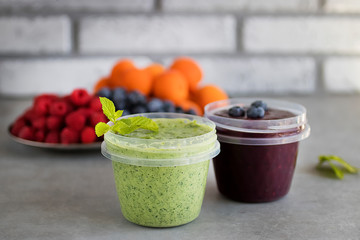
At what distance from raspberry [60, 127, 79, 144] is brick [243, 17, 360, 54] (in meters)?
1.03

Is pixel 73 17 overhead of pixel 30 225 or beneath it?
overhead

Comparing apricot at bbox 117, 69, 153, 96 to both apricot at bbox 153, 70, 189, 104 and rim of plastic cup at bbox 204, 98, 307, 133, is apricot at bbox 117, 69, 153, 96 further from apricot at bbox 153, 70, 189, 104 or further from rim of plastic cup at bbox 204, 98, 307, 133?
rim of plastic cup at bbox 204, 98, 307, 133

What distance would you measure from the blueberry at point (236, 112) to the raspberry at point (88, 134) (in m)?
0.40

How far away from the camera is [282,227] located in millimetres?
880

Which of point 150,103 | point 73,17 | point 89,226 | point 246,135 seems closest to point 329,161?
point 246,135

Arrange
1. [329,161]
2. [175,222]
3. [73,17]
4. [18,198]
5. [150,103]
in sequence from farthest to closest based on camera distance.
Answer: [73,17]
[150,103]
[329,161]
[18,198]
[175,222]

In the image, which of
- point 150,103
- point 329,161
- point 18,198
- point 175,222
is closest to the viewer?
point 175,222

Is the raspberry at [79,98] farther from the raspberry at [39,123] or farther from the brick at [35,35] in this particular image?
the brick at [35,35]

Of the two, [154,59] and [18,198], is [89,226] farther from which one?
[154,59]

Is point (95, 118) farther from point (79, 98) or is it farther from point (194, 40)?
point (194, 40)

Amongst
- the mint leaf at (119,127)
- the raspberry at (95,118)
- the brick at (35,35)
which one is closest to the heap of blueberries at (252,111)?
the mint leaf at (119,127)

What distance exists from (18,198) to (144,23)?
1.16 m

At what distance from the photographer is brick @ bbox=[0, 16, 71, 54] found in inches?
78.3

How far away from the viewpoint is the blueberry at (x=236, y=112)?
3.25 feet
